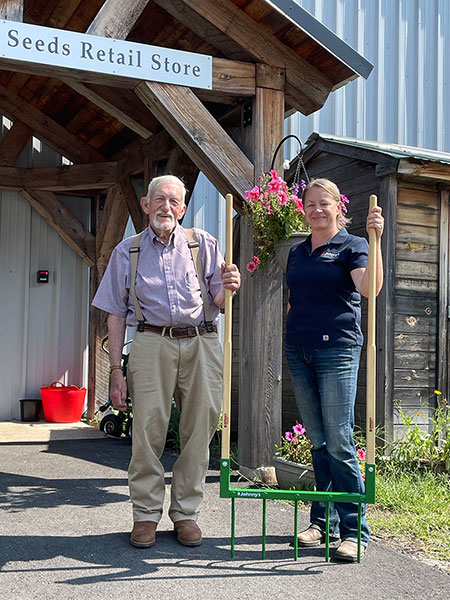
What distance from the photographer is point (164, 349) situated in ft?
11.1

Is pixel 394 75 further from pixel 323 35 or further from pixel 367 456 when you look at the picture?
pixel 367 456

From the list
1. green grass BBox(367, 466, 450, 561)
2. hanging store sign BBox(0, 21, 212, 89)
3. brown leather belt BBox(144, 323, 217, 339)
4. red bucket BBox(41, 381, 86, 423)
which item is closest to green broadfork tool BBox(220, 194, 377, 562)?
brown leather belt BBox(144, 323, 217, 339)

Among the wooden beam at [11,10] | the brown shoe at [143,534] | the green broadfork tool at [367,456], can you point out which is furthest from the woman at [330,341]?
the wooden beam at [11,10]

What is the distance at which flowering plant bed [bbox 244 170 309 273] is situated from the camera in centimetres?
443

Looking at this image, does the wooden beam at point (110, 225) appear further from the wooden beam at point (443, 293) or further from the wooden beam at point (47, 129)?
the wooden beam at point (443, 293)

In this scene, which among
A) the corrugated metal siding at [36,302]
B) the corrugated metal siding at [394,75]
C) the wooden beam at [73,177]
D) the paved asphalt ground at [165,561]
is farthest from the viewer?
the corrugated metal siding at [394,75]

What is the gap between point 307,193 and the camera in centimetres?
337

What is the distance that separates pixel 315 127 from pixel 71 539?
671 cm

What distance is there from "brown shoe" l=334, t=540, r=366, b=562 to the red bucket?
5166mm

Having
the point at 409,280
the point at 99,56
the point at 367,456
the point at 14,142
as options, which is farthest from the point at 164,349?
the point at 14,142

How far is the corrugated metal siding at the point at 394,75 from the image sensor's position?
9195 millimetres

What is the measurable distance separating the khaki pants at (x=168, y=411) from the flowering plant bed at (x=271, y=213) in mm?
1195

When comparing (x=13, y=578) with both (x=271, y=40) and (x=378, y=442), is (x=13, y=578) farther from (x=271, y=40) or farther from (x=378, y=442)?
(x=271, y=40)

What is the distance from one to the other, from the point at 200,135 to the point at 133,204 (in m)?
2.56
